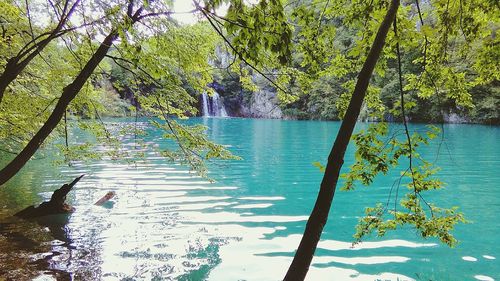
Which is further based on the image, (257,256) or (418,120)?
(418,120)

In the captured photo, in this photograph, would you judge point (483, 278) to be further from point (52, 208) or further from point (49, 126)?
point (52, 208)

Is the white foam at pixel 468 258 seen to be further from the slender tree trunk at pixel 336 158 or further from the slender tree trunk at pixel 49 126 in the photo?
the slender tree trunk at pixel 49 126

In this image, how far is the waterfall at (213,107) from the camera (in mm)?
68812

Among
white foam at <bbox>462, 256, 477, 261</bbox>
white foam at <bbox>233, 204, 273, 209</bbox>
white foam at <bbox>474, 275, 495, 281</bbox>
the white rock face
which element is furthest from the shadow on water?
the white rock face

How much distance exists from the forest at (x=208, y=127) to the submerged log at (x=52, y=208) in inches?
1.7

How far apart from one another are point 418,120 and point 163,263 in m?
51.3

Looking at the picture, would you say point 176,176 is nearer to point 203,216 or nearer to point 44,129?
point 203,216

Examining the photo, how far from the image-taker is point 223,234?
8836 mm

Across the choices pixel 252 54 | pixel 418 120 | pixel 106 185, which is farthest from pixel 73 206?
pixel 418 120

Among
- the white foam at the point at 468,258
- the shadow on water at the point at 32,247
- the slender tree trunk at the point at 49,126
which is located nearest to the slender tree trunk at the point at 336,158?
the slender tree trunk at the point at 49,126

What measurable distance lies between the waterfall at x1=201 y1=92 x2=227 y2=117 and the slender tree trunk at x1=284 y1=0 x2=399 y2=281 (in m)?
65.2

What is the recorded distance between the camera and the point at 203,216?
33.7ft

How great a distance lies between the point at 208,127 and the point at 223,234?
9.25ft

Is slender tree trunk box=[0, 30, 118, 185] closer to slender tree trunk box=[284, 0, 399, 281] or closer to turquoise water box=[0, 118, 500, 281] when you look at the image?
turquoise water box=[0, 118, 500, 281]
